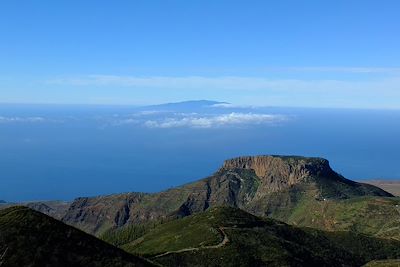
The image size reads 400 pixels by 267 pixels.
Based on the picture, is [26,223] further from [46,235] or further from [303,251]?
[303,251]

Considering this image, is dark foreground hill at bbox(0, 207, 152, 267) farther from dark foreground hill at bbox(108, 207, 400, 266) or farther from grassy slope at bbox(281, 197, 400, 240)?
grassy slope at bbox(281, 197, 400, 240)

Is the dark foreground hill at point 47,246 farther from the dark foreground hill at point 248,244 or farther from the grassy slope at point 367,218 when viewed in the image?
the grassy slope at point 367,218

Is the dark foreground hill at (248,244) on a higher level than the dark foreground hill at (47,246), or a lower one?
lower

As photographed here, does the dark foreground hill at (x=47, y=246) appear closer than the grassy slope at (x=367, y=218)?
Yes

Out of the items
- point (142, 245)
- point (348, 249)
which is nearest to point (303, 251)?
point (348, 249)

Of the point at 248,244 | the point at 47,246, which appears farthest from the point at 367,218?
the point at 47,246

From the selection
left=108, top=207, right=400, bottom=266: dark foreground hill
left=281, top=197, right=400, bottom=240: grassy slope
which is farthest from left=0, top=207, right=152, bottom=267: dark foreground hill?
left=281, top=197, right=400, bottom=240: grassy slope

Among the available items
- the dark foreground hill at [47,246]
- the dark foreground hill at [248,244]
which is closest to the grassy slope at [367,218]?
the dark foreground hill at [248,244]

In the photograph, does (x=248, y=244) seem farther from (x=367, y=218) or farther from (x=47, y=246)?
(x=367, y=218)
